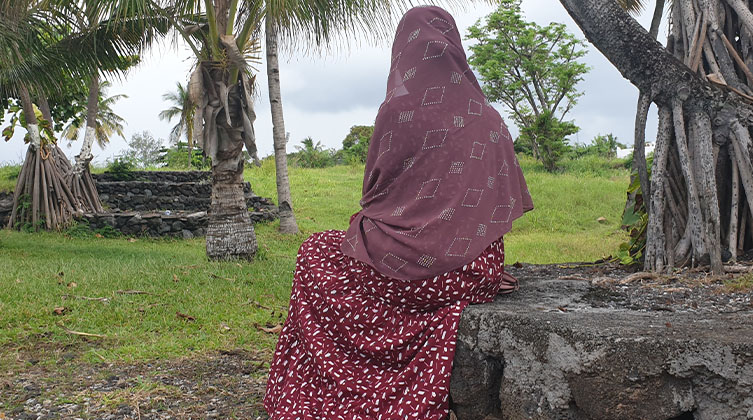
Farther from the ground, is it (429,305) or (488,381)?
(429,305)

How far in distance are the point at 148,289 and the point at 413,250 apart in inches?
177

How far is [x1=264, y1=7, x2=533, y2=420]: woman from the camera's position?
9.09ft

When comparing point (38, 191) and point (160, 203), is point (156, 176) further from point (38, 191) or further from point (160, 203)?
point (38, 191)


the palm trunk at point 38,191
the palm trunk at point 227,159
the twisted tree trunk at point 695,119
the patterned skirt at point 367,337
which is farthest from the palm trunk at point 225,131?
the palm trunk at point 38,191

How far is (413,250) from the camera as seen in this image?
9.08 feet

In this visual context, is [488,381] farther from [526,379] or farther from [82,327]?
[82,327]

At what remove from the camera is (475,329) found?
268cm

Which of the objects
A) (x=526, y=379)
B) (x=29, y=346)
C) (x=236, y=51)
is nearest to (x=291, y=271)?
(x=236, y=51)

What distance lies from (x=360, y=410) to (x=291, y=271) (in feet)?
16.1

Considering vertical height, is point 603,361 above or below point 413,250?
below

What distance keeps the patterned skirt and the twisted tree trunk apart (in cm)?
149

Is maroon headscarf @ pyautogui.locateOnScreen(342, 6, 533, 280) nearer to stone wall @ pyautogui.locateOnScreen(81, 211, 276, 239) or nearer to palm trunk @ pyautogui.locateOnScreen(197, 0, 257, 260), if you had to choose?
palm trunk @ pyautogui.locateOnScreen(197, 0, 257, 260)

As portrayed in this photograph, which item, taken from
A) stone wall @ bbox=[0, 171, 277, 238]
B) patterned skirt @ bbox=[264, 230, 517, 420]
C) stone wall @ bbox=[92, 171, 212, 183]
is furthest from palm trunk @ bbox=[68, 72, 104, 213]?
patterned skirt @ bbox=[264, 230, 517, 420]

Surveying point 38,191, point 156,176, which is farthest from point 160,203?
point 38,191
